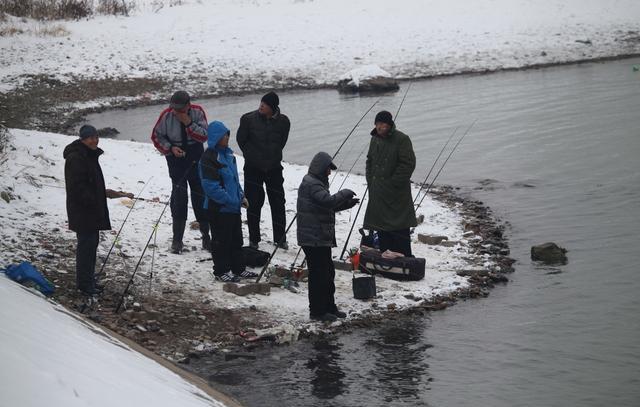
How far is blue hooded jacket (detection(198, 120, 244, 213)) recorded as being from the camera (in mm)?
9336

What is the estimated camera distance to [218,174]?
937cm

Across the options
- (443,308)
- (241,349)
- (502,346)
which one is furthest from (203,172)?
(502,346)

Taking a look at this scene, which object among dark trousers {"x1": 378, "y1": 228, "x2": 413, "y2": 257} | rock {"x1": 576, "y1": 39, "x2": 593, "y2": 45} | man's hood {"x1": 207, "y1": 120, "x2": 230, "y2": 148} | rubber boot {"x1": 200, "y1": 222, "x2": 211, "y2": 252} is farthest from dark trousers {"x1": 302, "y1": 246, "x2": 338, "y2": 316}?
rock {"x1": 576, "y1": 39, "x2": 593, "y2": 45}

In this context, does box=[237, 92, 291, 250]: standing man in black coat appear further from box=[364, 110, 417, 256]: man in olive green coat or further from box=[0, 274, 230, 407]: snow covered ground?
box=[0, 274, 230, 407]: snow covered ground

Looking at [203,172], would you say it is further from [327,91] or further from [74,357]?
[327,91]

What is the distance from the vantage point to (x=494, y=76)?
30266mm

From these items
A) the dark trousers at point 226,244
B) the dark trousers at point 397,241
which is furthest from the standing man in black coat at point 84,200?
the dark trousers at point 397,241

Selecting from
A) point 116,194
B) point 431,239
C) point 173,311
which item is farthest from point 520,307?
point 116,194

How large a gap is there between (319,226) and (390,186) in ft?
6.09

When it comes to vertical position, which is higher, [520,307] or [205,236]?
[205,236]

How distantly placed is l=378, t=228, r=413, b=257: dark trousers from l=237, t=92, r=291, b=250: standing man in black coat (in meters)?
1.23

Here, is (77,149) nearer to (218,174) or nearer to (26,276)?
(26,276)

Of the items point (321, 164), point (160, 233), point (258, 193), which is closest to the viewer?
point (321, 164)

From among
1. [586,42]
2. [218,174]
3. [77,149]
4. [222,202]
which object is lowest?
[222,202]
